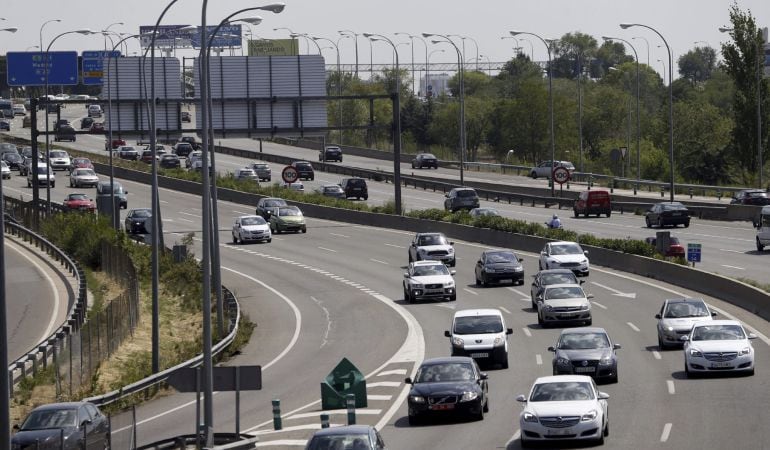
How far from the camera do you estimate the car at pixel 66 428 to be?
2448cm

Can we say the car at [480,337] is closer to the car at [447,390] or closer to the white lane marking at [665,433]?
the car at [447,390]

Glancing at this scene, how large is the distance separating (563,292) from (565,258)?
37.7ft

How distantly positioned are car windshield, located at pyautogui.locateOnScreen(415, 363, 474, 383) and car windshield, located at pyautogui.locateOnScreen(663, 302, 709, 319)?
991 cm

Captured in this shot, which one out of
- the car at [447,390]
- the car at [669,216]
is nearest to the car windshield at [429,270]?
the car at [447,390]

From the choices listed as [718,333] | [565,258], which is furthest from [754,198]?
[718,333]

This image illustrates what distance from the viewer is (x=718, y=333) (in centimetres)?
3222

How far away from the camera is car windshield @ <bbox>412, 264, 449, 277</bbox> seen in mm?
49781

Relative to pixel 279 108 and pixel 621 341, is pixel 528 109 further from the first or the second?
pixel 621 341

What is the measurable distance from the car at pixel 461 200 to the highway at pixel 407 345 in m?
6.16

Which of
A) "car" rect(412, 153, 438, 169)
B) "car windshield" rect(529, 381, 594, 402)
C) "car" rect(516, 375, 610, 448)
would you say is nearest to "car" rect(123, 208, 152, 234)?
"car windshield" rect(529, 381, 594, 402)

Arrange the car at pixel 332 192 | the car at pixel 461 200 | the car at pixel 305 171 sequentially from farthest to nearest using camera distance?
the car at pixel 305 171 < the car at pixel 332 192 < the car at pixel 461 200

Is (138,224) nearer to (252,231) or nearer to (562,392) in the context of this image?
(252,231)

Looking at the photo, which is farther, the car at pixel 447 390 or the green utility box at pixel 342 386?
the green utility box at pixel 342 386

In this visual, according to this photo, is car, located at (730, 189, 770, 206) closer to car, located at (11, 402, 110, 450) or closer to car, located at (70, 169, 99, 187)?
car, located at (70, 169, 99, 187)
